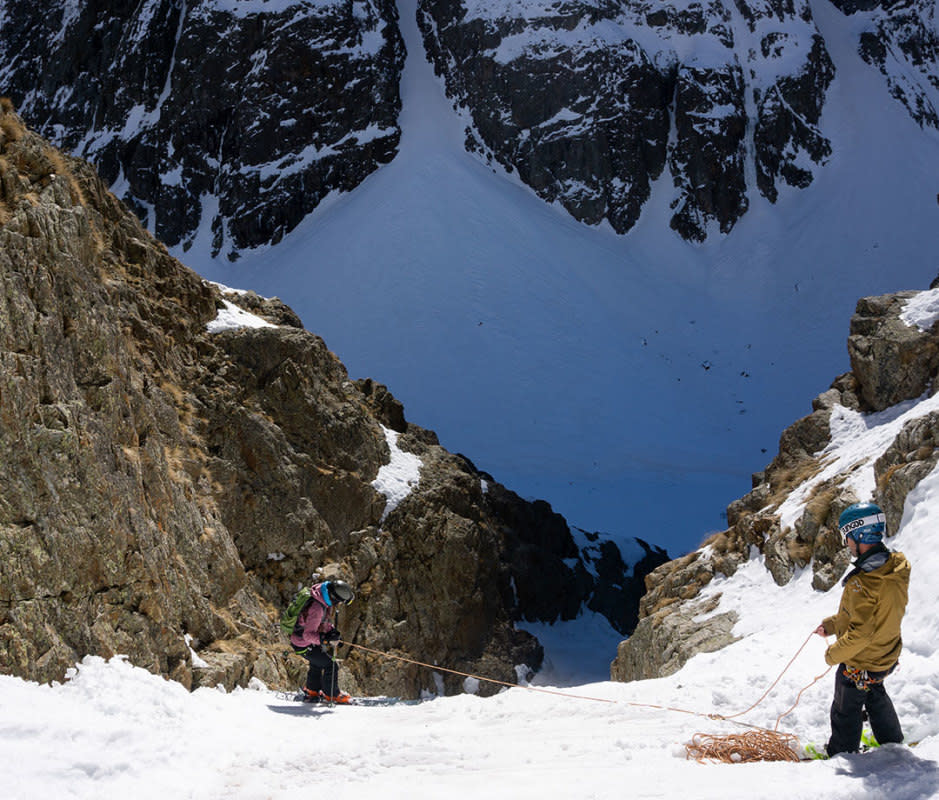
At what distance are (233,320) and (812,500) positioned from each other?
525 inches

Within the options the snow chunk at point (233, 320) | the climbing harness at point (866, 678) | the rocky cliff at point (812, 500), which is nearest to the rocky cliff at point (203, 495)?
the snow chunk at point (233, 320)

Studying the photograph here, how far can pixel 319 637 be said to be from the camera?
30.8 ft

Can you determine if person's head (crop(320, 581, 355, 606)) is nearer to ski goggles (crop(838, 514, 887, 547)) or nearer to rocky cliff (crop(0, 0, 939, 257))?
ski goggles (crop(838, 514, 887, 547))

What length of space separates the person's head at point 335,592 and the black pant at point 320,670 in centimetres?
60

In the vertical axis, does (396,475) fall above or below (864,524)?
above

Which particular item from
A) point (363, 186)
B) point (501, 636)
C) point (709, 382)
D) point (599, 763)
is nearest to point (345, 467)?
point (501, 636)

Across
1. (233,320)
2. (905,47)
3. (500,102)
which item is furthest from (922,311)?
(905,47)

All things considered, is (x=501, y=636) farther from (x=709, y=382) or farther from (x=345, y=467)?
(x=709, y=382)

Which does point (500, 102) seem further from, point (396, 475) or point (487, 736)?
point (487, 736)

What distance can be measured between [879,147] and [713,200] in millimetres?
12132

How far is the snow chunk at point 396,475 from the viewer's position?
815 inches

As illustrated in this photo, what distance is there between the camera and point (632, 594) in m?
27.2

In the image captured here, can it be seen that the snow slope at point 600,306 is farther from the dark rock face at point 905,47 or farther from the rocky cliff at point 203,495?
the rocky cliff at point 203,495

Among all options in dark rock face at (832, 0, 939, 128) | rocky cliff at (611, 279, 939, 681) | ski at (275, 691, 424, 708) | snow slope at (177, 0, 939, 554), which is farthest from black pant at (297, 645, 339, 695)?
dark rock face at (832, 0, 939, 128)
